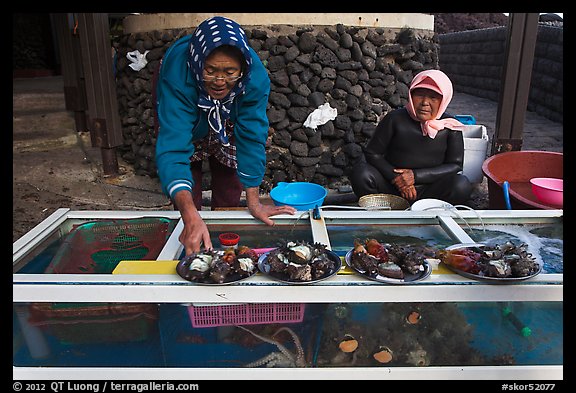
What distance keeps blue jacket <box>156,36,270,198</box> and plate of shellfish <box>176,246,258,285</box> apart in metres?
0.44

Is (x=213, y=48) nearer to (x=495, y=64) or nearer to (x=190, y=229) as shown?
(x=190, y=229)

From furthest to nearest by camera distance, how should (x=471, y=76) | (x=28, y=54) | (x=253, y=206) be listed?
(x=471, y=76) < (x=28, y=54) < (x=253, y=206)

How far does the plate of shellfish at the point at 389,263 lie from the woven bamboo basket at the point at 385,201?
5.17 feet

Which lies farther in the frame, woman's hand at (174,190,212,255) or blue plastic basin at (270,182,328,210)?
blue plastic basin at (270,182,328,210)

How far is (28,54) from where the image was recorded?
11.8m

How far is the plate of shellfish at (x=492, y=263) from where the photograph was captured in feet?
4.70

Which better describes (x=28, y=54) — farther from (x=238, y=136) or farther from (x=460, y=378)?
(x=460, y=378)

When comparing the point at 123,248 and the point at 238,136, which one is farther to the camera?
the point at 238,136

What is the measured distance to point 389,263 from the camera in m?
1.50

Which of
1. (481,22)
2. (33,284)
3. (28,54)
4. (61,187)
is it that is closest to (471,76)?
(481,22)

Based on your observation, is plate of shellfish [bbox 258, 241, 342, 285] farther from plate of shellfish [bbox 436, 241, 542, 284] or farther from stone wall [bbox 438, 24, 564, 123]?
stone wall [bbox 438, 24, 564, 123]

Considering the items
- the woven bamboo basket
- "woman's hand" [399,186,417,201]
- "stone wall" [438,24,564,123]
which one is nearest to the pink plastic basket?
the woven bamboo basket

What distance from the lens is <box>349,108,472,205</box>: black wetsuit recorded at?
11.1ft

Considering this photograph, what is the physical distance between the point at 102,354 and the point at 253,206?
93 cm
